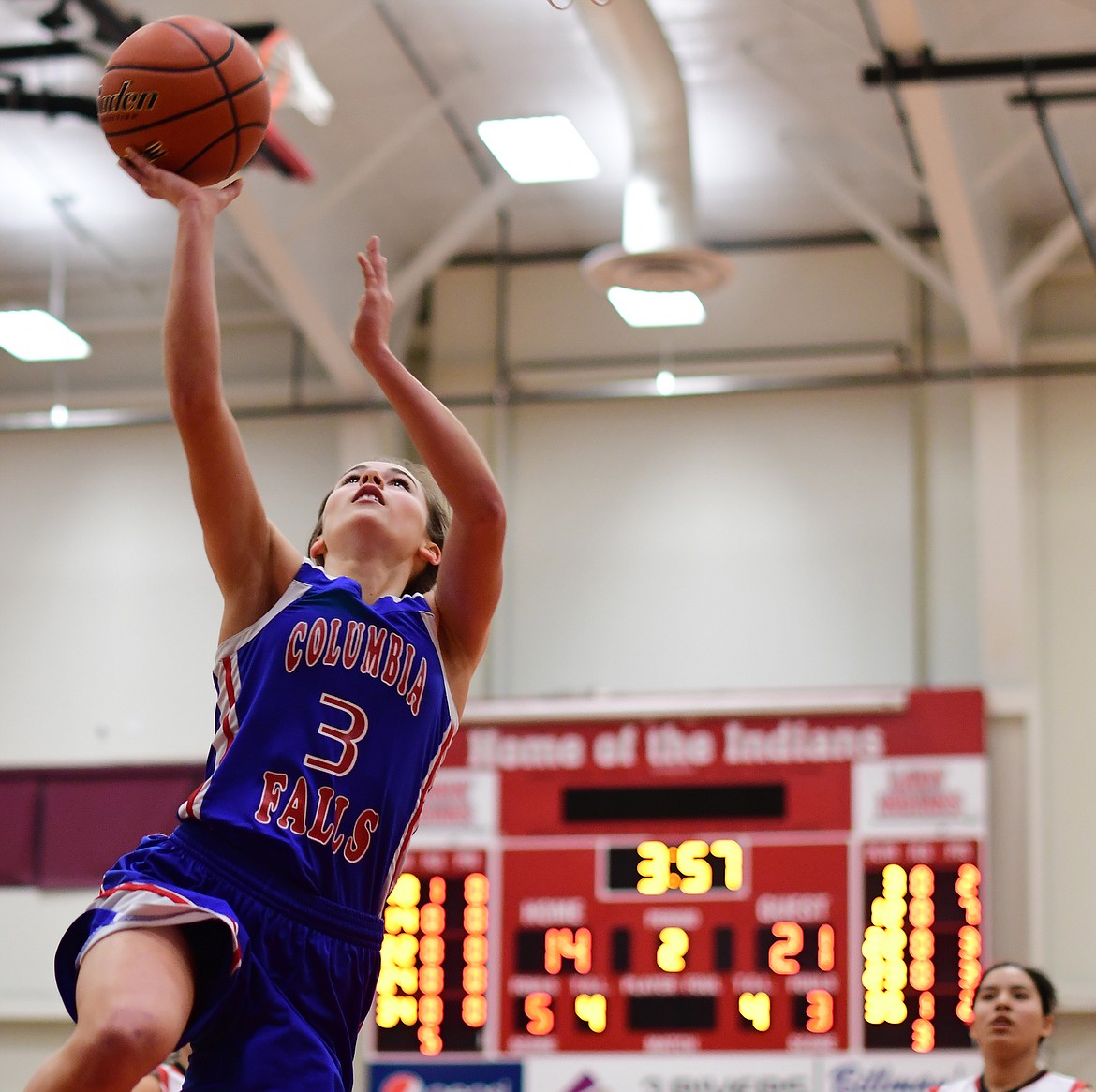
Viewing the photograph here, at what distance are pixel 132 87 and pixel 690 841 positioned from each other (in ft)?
21.3

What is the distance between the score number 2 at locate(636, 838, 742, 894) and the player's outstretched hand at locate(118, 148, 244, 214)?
655 cm

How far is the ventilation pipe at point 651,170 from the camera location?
28.1ft

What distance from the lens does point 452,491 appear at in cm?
312

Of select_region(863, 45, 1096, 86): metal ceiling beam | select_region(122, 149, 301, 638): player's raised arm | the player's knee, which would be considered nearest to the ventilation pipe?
select_region(863, 45, 1096, 86): metal ceiling beam

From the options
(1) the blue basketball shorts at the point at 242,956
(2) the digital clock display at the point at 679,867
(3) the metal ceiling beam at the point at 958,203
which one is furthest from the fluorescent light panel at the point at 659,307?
(1) the blue basketball shorts at the point at 242,956

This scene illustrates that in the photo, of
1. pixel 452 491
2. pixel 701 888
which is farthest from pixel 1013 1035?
pixel 452 491

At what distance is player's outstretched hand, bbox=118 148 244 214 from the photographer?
2.96m

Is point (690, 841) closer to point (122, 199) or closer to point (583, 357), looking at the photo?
point (583, 357)

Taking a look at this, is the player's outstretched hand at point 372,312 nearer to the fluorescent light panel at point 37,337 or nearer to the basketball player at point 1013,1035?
the basketball player at point 1013,1035

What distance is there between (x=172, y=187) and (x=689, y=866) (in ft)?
22.0

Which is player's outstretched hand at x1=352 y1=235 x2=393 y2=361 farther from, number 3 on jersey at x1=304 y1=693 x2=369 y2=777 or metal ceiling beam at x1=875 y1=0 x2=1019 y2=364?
metal ceiling beam at x1=875 y1=0 x2=1019 y2=364

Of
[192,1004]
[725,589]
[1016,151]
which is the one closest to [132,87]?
[192,1004]

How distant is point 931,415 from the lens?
434 inches

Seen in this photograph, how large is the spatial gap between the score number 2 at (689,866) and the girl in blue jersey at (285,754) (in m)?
6.16
